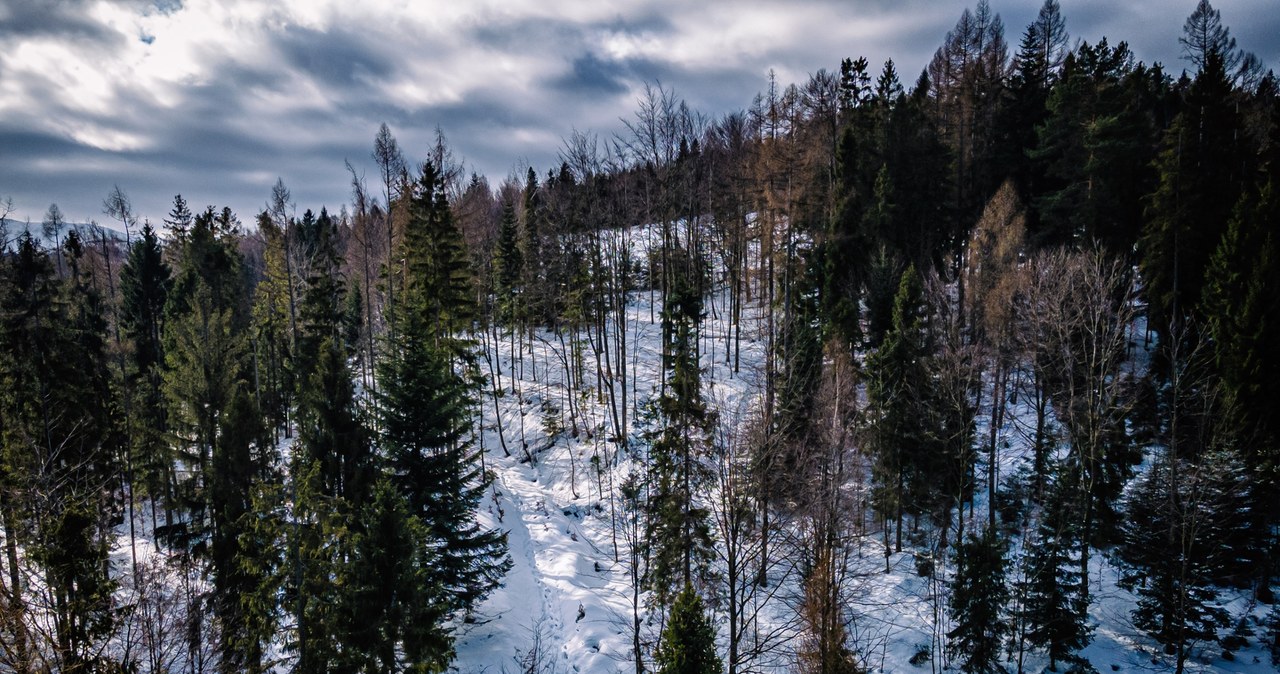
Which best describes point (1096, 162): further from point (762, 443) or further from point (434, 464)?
point (434, 464)

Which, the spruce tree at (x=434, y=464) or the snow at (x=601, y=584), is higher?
the spruce tree at (x=434, y=464)

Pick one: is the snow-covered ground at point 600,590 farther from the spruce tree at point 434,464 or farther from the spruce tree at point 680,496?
the spruce tree at point 434,464

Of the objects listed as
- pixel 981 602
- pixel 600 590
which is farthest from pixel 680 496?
pixel 981 602

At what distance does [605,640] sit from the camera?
17297 mm

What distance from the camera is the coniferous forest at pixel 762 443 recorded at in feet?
45.7

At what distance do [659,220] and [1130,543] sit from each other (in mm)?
26034

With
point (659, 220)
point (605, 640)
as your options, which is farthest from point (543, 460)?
point (659, 220)

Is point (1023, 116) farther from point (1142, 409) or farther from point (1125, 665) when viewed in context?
point (1125, 665)

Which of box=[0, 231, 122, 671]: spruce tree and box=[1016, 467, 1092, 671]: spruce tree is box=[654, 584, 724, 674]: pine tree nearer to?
box=[1016, 467, 1092, 671]: spruce tree

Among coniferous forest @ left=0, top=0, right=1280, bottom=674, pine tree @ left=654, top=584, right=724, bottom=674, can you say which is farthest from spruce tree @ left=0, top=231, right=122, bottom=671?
pine tree @ left=654, top=584, right=724, bottom=674

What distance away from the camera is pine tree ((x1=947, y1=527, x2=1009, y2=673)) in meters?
17.5

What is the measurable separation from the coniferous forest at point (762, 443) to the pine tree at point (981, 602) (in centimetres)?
14

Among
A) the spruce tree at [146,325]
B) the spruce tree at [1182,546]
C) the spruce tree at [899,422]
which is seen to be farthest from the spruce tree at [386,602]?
the spruce tree at [146,325]

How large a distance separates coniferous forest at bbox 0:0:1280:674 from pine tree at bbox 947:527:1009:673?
14 centimetres
